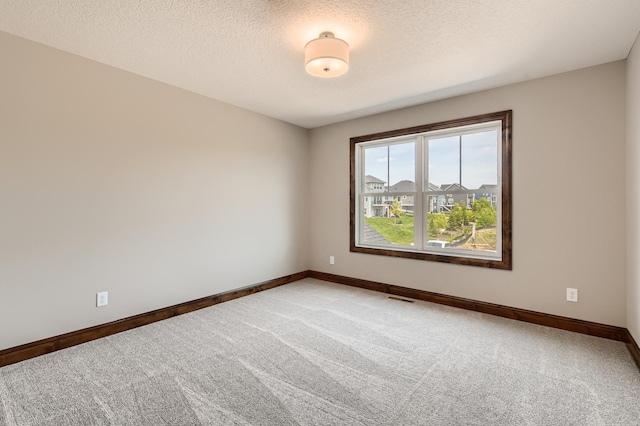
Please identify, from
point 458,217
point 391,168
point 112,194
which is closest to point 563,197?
point 458,217

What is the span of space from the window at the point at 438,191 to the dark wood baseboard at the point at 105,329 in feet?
6.48

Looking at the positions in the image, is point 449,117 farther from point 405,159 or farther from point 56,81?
point 56,81

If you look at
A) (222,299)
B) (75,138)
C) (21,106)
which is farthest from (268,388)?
(21,106)

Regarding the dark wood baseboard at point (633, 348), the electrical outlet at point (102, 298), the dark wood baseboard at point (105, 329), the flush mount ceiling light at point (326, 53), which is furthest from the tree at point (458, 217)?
the electrical outlet at point (102, 298)

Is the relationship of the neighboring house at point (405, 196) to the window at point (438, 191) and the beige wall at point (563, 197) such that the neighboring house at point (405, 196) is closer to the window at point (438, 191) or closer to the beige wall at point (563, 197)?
the window at point (438, 191)

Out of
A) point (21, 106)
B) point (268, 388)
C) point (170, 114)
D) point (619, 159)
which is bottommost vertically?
point (268, 388)

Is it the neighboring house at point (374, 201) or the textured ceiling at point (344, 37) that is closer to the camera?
the textured ceiling at point (344, 37)

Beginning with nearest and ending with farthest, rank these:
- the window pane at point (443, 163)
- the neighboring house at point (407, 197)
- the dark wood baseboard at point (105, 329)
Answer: the dark wood baseboard at point (105, 329)
the neighboring house at point (407, 197)
the window pane at point (443, 163)

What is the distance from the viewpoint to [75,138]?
2.64 metres

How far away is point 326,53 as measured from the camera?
220cm

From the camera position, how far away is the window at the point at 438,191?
134 inches

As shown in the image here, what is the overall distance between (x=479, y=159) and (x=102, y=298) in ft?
13.5

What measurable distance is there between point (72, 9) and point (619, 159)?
438 centimetres

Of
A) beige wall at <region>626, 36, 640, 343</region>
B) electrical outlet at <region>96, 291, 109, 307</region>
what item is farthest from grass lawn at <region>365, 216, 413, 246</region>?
A: electrical outlet at <region>96, 291, 109, 307</region>
